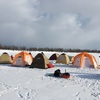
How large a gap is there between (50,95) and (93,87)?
294 centimetres

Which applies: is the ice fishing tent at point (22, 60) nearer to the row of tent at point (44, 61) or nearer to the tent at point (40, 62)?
the row of tent at point (44, 61)

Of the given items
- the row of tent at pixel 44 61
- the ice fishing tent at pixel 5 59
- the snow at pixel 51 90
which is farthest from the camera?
the ice fishing tent at pixel 5 59

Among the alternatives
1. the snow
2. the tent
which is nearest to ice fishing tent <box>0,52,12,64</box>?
the tent

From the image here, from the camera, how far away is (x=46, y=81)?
13172mm

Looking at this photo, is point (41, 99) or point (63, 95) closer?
point (41, 99)

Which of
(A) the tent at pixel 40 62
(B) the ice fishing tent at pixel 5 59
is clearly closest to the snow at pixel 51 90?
(A) the tent at pixel 40 62

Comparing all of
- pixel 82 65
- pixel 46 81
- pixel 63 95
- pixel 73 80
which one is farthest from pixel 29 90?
pixel 82 65

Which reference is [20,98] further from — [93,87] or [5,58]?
[5,58]

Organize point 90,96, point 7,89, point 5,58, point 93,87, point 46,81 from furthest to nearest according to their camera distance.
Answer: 1. point 5,58
2. point 46,81
3. point 93,87
4. point 7,89
5. point 90,96

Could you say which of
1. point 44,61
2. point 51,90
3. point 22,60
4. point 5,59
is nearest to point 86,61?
point 44,61

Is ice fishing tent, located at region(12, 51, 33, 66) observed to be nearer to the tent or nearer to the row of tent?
the row of tent

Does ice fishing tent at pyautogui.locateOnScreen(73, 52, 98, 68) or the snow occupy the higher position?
ice fishing tent at pyautogui.locateOnScreen(73, 52, 98, 68)

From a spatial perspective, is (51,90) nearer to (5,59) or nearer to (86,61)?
(86,61)

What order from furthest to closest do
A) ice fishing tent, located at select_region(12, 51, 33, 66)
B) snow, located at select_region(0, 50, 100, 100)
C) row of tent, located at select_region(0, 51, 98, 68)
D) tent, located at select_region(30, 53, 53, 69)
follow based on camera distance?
ice fishing tent, located at select_region(12, 51, 33, 66)
row of tent, located at select_region(0, 51, 98, 68)
tent, located at select_region(30, 53, 53, 69)
snow, located at select_region(0, 50, 100, 100)
